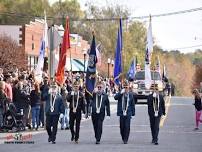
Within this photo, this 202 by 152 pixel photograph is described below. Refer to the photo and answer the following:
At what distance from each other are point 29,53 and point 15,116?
34900 millimetres

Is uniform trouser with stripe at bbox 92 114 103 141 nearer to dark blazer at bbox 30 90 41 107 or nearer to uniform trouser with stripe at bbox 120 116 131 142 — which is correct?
uniform trouser with stripe at bbox 120 116 131 142

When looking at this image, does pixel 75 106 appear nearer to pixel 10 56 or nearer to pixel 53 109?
pixel 53 109

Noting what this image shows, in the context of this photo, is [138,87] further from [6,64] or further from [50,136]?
[50,136]

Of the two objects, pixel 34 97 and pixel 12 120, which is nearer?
pixel 12 120

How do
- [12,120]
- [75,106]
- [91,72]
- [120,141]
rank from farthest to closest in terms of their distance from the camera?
1. [12,120]
2. [91,72]
3. [120,141]
4. [75,106]

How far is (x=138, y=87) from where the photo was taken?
48.0 m

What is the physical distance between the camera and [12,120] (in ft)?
80.0

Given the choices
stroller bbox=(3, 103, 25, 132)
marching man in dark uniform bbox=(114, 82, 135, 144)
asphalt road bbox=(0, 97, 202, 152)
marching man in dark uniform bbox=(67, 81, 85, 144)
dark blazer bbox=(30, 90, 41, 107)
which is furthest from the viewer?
dark blazer bbox=(30, 90, 41, 107)

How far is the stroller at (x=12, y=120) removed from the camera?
946 inches

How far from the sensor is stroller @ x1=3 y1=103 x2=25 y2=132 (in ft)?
78.8

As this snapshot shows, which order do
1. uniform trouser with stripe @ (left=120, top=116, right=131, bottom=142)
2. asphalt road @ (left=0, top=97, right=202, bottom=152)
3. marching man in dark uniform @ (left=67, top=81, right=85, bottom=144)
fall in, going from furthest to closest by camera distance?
marching man in dark uniform @ (left=67, top=81, right=85, bottom=144), uniform trouser with stripe @ (left=120, top=116, right=131, bottom=142), asphalt road @ (left=0, top=97, right=202, bottom=152)

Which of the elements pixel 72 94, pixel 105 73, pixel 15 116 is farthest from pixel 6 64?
pixel 105 73

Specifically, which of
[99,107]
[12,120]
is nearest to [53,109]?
[99,107]

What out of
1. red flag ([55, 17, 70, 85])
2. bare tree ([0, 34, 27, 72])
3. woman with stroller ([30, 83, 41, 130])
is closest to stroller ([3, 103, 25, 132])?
woman with stroller ([30, 83, 41, 130])
